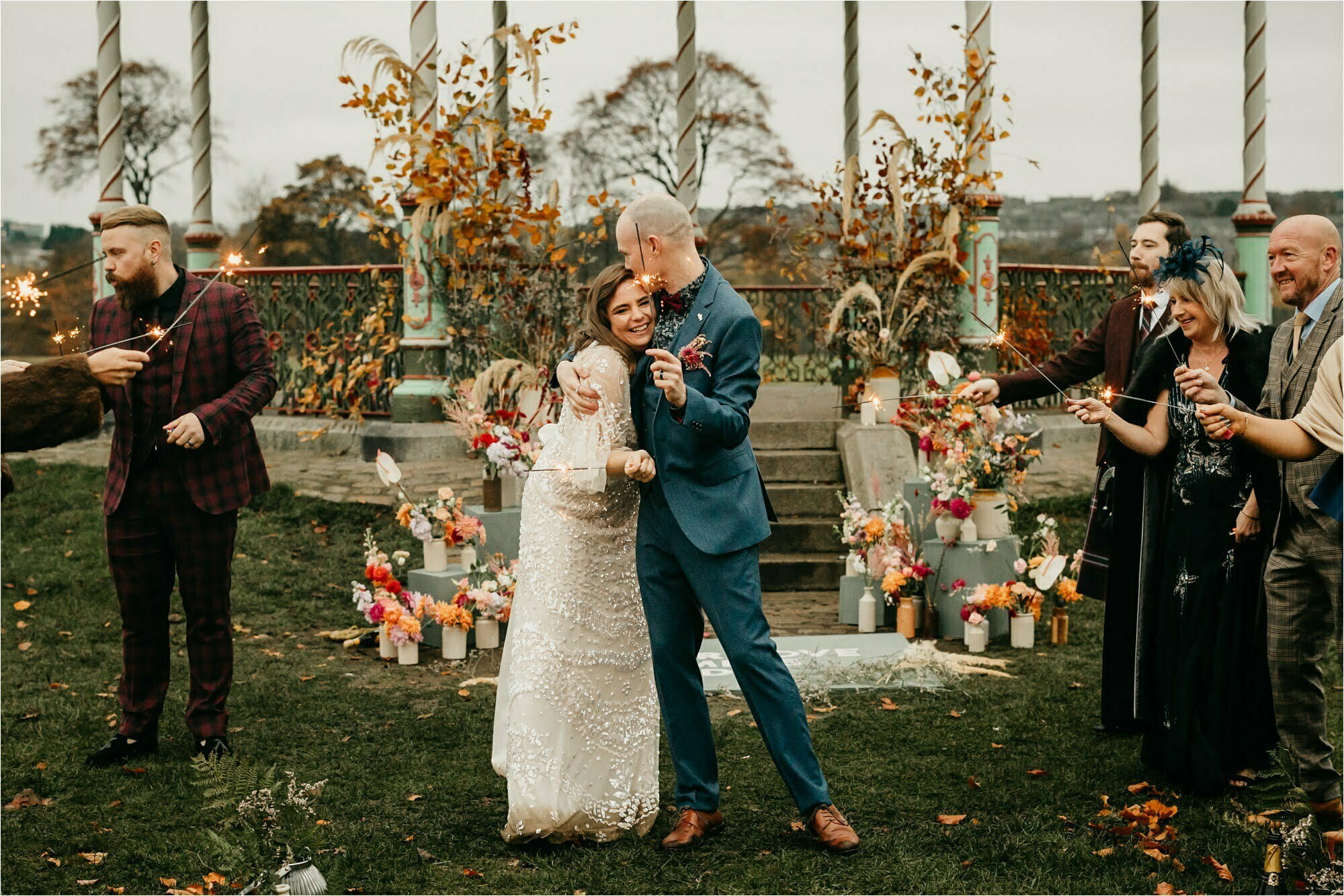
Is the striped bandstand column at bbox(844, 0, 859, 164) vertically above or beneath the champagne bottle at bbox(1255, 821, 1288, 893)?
above

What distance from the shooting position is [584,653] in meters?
4.43

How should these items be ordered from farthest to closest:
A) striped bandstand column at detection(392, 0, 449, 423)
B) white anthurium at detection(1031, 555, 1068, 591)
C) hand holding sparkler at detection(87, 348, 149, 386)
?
striped bandstand column at detection(392, 0, 449, 423), white anthurium at detection(1031, 555, 1068, 591), hand holding sparkler at detection(87, 348, 149, 386)

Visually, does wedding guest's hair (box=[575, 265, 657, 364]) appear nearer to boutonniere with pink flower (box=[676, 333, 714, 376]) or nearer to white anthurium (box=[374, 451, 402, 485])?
boutonniere with pink flower (box=[676, 333, 714, 376])

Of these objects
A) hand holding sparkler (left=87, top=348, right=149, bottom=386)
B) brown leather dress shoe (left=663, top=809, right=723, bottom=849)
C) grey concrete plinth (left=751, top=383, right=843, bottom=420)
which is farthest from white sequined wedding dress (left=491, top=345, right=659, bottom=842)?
grey concrete plinth (left=751, top=383, right=843, bottom=420)

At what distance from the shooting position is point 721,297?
14.3 ft

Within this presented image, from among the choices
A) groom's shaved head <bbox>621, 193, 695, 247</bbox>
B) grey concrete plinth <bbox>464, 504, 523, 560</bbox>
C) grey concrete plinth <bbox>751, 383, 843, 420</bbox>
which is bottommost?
grey concrete plinth <bbox>464, 504, 523, 560</bbox>

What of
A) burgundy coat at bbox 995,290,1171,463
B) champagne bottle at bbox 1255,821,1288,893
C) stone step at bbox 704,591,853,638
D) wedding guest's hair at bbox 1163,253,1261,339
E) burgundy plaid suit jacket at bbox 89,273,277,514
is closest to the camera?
champagne bottle at bbox 1255,821,1288,893

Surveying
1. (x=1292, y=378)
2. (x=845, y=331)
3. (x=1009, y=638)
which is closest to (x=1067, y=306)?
(x=845, y=331)

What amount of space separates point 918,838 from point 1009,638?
11.4 ft

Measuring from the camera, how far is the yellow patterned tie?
4.39 meters

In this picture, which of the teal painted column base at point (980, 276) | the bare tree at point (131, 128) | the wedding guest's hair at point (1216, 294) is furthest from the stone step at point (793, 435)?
the bare tree at point (131, 128)

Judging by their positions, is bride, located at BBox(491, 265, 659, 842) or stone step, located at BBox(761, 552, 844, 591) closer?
bride, located at BBox(491, 265, 659, 842)

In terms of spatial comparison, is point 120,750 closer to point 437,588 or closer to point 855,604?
point 437,588

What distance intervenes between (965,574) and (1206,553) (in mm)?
2844
